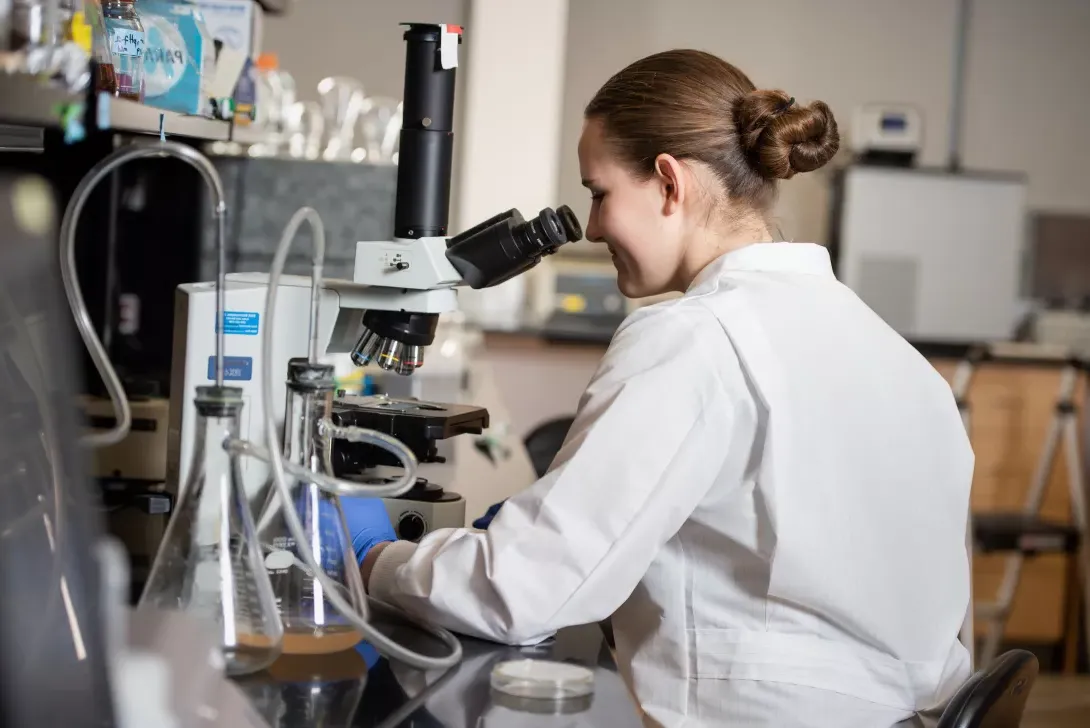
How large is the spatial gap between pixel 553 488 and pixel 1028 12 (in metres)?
4.69

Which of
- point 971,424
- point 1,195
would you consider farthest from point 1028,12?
point 1,195

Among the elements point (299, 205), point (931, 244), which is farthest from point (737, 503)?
point (931, 244)

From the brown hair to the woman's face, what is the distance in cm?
2

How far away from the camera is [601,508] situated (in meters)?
1.06

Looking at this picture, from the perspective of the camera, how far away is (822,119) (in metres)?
1.36

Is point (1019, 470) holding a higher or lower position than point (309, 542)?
lower

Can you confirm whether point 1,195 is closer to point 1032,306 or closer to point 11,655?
point 11,655

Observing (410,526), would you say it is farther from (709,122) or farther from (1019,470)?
(1019,470)

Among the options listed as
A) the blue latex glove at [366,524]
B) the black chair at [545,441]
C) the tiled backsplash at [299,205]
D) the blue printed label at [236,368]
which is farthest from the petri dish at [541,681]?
the tiled backsplash at [299,205]

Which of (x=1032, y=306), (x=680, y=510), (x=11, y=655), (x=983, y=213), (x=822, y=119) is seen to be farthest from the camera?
(x=1032, y=306)

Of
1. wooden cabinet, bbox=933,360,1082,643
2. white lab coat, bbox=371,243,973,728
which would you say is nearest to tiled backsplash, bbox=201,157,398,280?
white lab coat, bbox=371,243,973,728

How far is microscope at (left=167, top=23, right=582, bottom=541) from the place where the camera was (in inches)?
47.4

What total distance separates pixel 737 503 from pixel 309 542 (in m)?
0.42

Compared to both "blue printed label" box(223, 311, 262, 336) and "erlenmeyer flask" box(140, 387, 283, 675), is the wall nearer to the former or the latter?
"blue printed label" box(223, 311, 262, 336)
